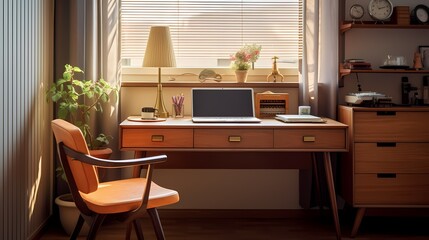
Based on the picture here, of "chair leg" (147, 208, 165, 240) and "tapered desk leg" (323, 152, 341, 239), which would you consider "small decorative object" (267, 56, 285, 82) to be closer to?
"tapered desk leg" (323, 152, 341, 239)

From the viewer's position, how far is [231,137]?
2.99 m

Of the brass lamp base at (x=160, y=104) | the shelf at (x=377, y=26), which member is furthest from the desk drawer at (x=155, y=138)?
the shelf at (x=377, y=26)

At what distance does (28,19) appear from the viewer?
2.81 m

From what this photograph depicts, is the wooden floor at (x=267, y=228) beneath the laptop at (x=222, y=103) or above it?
beneath

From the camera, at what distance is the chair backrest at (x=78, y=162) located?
2240 mm

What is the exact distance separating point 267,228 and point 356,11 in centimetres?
156

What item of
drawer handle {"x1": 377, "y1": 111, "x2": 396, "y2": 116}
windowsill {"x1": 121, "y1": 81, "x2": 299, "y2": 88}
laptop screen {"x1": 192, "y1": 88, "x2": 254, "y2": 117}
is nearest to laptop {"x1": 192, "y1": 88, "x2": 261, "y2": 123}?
laptop screen {"x1": 192, "y1": 88, "x2": 254, "y2": 117}

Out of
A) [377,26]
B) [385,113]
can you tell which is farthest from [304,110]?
[377,26]

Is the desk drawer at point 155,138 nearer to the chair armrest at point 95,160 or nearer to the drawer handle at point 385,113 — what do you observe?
the chair armrest at point 95,160

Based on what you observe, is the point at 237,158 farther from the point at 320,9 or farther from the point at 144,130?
the point at 320,9

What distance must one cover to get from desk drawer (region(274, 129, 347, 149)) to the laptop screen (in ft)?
1.24

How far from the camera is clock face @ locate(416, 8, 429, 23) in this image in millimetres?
3502

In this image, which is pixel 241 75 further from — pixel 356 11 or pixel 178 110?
pixel 356 11

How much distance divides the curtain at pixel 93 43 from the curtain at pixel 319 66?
4.14ft
